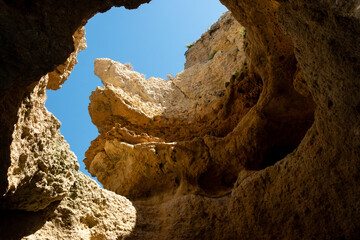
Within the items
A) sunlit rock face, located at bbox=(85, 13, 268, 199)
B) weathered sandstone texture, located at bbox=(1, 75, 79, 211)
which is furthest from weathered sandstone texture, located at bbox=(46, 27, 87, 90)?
sunlit rock face, located at bbox=(85, 13, 268, 199)

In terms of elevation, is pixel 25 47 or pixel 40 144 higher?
pixel 25 47

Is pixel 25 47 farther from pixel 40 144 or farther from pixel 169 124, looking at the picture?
pixel 169 124

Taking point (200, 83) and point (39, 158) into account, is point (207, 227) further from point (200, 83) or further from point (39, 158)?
point (200, 83)

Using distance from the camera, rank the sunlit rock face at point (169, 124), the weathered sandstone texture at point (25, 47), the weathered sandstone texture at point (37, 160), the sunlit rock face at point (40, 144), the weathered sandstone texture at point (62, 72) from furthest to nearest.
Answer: the sunlit rock face at point (169, 124), the weathered sandstone texture at point (62, 72), the weathered sandstone texture at point (37, 160), the sunlit rock face at point (40, 144), the weathered sandstone texture at point (25, 47)

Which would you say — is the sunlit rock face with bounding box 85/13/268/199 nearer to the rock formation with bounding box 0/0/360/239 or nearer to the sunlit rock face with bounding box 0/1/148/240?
the rock formation with bounding box 0/0/360/239

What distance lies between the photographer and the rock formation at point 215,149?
386 cm

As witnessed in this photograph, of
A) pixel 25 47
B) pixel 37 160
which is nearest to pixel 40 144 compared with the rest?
pixel 37 160

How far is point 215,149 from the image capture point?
8.41 metres

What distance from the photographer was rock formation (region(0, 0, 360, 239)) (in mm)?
3855

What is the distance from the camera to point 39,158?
466 centimetres

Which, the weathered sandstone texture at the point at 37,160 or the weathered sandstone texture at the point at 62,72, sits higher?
the weathered sandstone texture at the point at 62,72

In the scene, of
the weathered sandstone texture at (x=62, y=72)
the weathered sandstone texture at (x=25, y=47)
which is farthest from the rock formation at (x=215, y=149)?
the weathered sandstone texture at (x=62, y=72)

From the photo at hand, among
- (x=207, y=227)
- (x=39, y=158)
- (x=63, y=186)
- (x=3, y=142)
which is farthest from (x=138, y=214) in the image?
(x=3, y=142)

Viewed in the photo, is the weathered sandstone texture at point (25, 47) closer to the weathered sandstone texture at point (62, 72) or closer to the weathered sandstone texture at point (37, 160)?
the weathered sandstone texture at point (37, 160)
